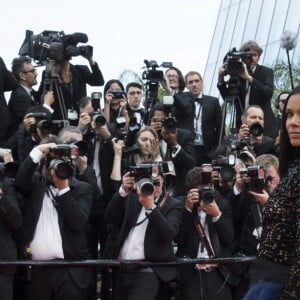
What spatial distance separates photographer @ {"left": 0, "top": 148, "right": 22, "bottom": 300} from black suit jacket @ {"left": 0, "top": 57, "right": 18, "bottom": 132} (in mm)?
1709

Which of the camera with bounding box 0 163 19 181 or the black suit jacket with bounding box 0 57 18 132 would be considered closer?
the camera with bounding box 0 163 19 181

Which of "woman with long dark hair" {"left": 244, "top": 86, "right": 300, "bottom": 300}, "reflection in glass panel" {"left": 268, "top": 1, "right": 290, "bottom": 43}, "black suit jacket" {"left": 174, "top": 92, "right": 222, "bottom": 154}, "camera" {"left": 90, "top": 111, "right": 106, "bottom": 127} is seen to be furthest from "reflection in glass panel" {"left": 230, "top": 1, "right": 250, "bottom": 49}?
"woman with long dark hair" {"left": 244, "top": 86, "right": 300, "bottom": 300}

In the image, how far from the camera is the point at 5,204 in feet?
20.8

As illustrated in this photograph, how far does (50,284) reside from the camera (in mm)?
6602

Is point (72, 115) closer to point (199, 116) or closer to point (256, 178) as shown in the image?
point (199, 116)

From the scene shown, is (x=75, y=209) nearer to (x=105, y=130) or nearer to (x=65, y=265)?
(x=65, y=265)

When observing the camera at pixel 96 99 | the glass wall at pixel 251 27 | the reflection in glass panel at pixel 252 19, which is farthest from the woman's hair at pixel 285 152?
the reflection in glass panel at pixel 252 19

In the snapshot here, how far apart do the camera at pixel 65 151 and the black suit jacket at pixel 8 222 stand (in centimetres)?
49

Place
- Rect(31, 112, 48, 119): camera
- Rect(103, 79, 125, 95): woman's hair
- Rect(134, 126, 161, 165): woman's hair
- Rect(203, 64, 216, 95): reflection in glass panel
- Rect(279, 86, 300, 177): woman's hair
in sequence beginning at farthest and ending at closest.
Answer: Rect(203, 64, 216, 95): reflection in glass panel
Rect(103, 79, 125, 95): woman's hair
Rect(31, 112, 48, 119): camera
Rect(134, 126, 161, 165): woman's hair
Rect(279, 86, 300, 177): woman's hair

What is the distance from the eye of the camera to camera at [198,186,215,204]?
6.67 metres

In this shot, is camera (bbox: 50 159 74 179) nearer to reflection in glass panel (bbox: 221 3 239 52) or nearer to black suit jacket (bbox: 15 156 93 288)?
black suit jacket (bbox: 15 156 93 288)

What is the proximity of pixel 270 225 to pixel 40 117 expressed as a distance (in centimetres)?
468

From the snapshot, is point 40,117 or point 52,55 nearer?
point 40,117

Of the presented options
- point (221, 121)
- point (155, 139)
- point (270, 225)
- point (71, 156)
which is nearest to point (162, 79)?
point (221, 121)
